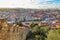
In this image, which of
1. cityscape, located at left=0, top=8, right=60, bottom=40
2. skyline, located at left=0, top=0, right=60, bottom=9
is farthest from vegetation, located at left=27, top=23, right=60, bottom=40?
skyline, located at left=0, top=0, right=60, bottom=9

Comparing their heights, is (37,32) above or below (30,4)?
below

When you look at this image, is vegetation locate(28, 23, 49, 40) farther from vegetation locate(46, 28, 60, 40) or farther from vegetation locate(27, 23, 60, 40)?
vegetation locate(46, 28, 60, 40)

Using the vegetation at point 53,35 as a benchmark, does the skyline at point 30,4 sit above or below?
above

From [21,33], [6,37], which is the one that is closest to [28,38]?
[21,33]

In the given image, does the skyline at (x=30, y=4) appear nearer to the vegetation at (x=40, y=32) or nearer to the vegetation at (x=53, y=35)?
the vegetation at (x=40, y=32)

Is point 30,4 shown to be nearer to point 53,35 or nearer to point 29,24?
point 29,24

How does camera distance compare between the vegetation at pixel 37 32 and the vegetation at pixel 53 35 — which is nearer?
the vegetation at pixel 53 35

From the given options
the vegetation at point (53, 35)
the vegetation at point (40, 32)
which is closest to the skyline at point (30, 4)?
the vegetation at point (40, 32)

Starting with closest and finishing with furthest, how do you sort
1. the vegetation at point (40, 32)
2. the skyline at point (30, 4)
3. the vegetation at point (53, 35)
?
1. the vegetation at point (53, 35)
2. the vegetation at point (40, 32)
3. the skyline at point (30, 4)

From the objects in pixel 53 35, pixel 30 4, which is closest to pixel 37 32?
pixel 53 35
